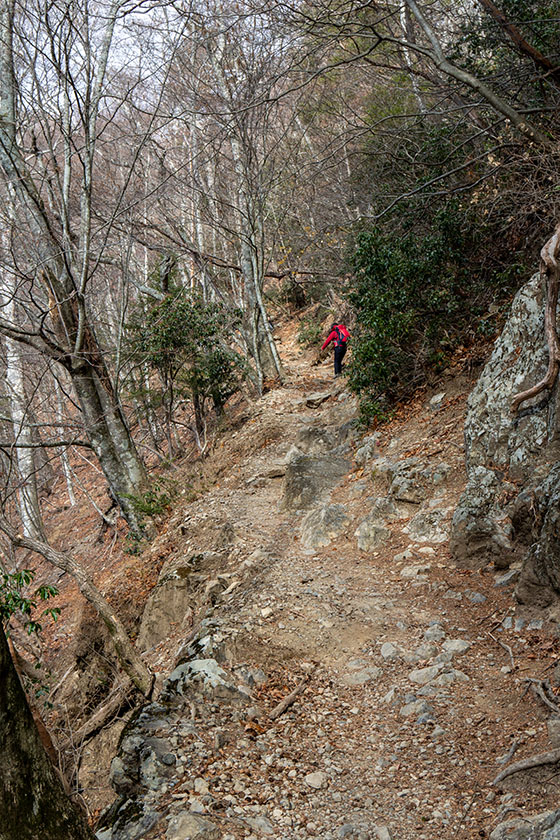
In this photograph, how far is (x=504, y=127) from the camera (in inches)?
301

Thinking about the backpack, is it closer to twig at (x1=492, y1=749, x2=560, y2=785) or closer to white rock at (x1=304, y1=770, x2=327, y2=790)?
white rock at (x1=304, y1=770, x2=327, y2=790)

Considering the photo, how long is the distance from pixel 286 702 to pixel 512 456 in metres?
Answer: 2.96

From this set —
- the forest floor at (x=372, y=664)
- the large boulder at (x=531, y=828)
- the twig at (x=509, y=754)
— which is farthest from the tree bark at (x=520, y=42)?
the large boulder at (x=531, y=828)

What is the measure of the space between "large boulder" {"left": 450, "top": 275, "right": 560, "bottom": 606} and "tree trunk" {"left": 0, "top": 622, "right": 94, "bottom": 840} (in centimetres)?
348

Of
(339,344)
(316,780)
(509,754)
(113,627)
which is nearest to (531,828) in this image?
(509,754)

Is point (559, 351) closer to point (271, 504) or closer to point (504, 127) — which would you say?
point (504, 127)

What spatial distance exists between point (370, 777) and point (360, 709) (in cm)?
72

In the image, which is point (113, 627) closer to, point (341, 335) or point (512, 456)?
point (512, 456)

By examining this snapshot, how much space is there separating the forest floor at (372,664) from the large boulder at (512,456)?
30 cm

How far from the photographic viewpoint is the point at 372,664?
472 cm

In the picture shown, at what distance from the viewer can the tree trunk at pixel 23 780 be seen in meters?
2.26

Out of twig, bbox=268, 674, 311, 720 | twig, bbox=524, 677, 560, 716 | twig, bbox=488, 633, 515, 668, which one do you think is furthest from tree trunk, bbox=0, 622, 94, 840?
twig, bbox=488, 633, 515, 668

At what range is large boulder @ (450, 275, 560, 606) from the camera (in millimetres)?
4742

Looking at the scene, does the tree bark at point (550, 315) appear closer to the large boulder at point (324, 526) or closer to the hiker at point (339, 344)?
the large boulder at point (324, 526)
